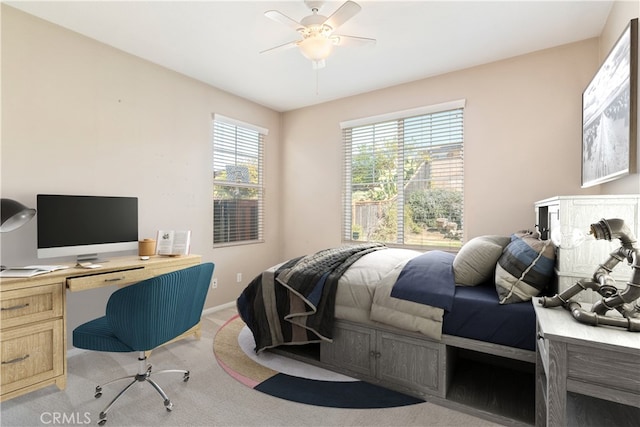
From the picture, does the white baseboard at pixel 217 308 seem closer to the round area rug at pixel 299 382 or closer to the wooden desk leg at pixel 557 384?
the round area rug at pixel 299 382

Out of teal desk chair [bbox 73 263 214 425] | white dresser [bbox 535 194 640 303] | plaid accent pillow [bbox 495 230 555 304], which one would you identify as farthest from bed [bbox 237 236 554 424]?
teal desk chair [bbox 73 263 214 425]

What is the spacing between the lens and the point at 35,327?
2.16 metres

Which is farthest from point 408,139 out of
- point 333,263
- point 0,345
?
point 0,345

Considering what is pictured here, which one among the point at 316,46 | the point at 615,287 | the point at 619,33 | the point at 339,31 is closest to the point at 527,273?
the point at 615,287

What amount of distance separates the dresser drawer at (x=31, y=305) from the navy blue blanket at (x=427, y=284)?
7.74 ft

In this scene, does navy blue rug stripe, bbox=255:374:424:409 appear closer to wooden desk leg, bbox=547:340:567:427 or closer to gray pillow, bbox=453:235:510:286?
gray pillow, bbox=453:235:510:286

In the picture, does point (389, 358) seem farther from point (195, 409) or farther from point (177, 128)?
point (177, 128)

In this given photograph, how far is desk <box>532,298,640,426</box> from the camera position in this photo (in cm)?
115

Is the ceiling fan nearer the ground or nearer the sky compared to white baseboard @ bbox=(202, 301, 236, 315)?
nearer the sky

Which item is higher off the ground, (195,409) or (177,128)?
(177,128)

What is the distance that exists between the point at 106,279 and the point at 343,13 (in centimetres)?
260

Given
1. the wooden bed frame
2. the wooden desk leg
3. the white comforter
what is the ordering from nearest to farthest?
the wooden desk leg, the wooden bed frame, the white comforter

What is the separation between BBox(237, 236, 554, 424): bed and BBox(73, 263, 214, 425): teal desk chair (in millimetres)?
779

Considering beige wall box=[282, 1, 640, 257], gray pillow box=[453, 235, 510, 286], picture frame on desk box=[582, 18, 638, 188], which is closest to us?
picture frame on desk box=[582, 18, 638, 188]
